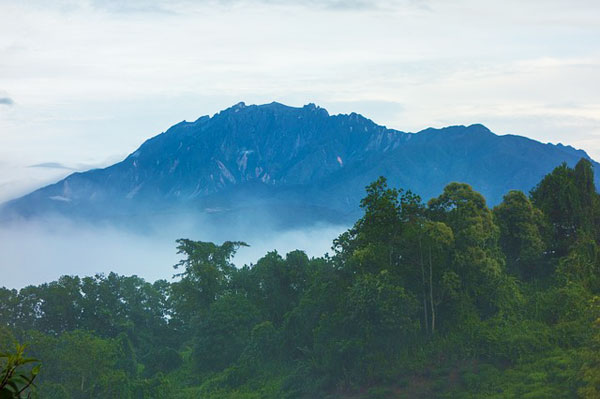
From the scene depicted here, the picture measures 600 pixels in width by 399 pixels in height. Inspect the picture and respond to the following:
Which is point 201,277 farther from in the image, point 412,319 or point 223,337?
point 412,319

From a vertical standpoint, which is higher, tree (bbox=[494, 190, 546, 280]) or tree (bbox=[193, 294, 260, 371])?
tree (bbox=[494, 190, 546, 280])

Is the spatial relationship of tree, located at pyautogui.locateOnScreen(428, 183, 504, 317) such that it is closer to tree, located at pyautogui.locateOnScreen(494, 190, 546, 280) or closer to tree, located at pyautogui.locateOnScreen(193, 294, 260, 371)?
tree, located at pyautogui.locateOnScreen(494, 190, 546, 280)

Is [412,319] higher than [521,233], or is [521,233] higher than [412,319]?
[521,233]

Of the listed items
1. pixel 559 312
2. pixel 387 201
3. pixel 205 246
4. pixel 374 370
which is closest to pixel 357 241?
pixel 387 201

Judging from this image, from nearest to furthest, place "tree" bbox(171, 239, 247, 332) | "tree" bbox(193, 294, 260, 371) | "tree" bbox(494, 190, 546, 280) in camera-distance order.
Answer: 1. "tree" bbox(494, 190, 546, 280)
2. "tree" bbox(193, 294, 260, 371)
3. "tree" bbox(171, 239, 247, 332)

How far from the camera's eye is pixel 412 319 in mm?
37906

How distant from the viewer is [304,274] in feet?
172

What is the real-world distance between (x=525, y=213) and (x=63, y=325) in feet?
130

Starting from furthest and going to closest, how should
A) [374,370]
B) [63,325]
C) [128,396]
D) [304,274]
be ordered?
[63,325]
[304,274]
[128,396]
[374,370]

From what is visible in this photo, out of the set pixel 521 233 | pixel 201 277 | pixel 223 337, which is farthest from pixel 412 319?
pixel 201 277

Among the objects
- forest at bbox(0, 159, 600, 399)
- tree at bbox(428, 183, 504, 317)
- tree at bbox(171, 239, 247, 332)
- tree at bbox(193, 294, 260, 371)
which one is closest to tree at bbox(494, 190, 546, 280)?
forest at bbox(0, 159, 600, 399)

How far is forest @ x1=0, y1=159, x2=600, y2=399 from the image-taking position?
3334 cm

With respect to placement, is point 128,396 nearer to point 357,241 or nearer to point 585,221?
point 357,241

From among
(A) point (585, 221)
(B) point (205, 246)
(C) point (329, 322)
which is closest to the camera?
(C) point (329, 322)
